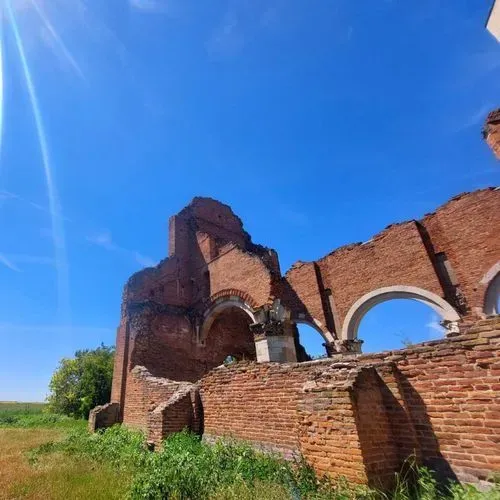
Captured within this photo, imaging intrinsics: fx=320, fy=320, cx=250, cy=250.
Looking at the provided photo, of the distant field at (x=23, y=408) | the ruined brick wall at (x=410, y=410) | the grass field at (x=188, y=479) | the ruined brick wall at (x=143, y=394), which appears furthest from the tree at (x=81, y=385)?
the ruined brick wall at (x=410, y=410)

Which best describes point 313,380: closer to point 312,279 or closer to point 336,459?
point 336,459

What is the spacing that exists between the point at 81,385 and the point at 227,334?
11.4m

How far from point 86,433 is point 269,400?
873 centimetres

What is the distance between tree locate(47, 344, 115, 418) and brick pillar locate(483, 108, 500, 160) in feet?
71.8

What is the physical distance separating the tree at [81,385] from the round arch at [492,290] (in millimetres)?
19973

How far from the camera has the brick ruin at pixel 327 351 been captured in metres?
3.78

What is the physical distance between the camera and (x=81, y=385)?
790 inches

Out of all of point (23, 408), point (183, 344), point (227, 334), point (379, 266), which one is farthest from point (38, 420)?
point (23, 408)

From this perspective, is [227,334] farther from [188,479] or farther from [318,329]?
[188,479]

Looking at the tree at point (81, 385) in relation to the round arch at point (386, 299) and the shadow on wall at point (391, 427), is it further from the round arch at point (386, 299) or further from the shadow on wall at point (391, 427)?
the shadow on wall at point (391, 427)

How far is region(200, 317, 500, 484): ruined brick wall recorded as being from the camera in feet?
11.8

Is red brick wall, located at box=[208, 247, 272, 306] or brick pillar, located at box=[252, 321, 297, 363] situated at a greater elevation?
red brick wall, located at box=[208, 247, 272, 306]

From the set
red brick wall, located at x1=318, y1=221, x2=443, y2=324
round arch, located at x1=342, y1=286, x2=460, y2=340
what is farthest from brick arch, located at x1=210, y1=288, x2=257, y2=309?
round arch, located at x1=342, y1=286, x2=460, y2=340

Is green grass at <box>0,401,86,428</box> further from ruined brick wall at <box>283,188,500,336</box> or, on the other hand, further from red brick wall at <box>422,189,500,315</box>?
red brick wall at <box>422,189,500,315</box>
